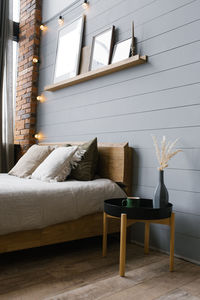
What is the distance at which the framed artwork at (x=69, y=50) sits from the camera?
3.30m

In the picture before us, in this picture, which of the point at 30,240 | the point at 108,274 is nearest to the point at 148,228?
the point at 108,274

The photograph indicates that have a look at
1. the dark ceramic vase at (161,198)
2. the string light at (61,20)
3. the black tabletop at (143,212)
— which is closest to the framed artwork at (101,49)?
the string light at (61,20)

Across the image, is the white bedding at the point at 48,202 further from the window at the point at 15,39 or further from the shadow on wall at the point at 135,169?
the window at the point at 15,39

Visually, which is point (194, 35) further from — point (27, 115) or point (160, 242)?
point (27, 115)

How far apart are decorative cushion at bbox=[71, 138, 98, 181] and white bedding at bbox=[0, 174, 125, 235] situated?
0.40ft

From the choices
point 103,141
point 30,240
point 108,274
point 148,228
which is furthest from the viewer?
point 103,141

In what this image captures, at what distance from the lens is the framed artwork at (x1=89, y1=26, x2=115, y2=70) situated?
2.85 meters

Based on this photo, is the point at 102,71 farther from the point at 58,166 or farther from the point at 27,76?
the point at 27,76

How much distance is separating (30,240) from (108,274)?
22.1 inches

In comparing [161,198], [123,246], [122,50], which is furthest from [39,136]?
[123,246]

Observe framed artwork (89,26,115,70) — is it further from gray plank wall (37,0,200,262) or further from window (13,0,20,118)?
window (13,0,20,118)

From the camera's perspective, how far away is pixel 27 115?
A: 4055 millimetres

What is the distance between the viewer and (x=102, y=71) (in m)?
2.83

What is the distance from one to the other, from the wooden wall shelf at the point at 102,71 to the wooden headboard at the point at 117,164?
0.70m
